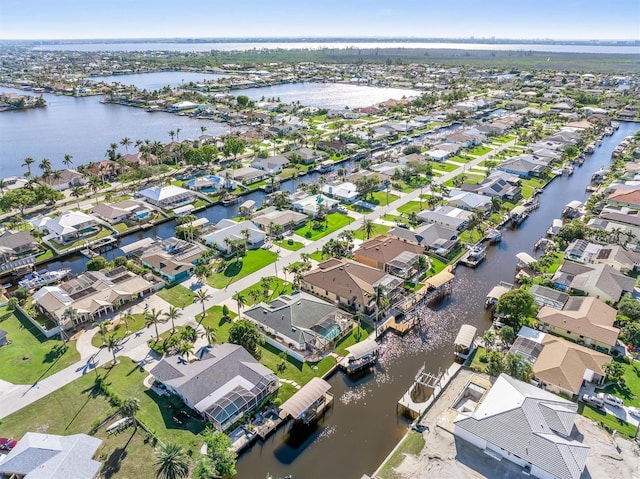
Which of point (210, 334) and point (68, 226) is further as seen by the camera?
point (68, 226)

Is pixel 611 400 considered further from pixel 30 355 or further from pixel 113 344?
pixel 30 355

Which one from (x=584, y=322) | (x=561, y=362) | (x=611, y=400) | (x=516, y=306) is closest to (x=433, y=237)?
(x=516, y=306)

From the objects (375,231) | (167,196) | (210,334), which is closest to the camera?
(210,334)

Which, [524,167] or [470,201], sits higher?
[524,167]

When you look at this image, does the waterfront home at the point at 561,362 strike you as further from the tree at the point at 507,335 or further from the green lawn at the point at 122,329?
the green lawn at the point at 122,329

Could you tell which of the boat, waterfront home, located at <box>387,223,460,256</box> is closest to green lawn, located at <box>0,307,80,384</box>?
the boat

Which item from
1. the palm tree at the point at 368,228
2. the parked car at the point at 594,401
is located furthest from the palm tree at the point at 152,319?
the parked car at the point at 594,401
